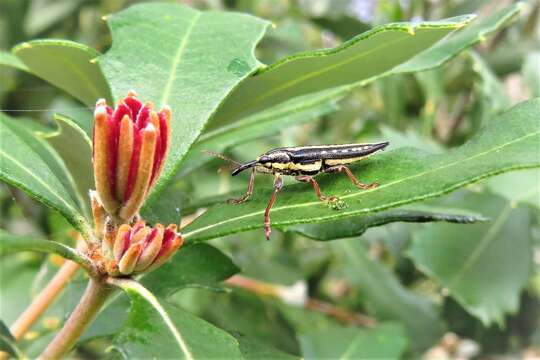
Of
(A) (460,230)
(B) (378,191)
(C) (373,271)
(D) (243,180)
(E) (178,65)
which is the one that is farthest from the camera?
(D) (243,180)

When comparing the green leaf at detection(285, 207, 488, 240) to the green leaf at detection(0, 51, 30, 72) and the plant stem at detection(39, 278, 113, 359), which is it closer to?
the plant stem at detection(39, 278, 113, 359)

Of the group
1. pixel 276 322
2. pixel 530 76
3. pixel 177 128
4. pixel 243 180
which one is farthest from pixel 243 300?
pixel 177 128

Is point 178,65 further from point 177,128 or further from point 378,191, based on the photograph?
point 378,191

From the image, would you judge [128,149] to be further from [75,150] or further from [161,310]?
[75,150]

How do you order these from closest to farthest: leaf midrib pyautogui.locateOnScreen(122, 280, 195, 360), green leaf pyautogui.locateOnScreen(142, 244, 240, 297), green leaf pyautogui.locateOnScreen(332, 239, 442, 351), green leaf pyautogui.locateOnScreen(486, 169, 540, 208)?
leaf midrib pyautogui.locateOnScreen(122, 280, 195, 360) → green leaf pyautogui.locateOnScreen(142, 244, 240, 297) → green leaf pyautogui.locateOnScreen(486, 169, 540, 208) → green leaf pyautogui.locateOnScreen(332, 239, 442, 351)

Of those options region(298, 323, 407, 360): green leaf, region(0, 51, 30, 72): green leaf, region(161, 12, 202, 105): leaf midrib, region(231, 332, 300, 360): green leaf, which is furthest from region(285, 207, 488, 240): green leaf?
region(0, 51, 30, 72): green leaf

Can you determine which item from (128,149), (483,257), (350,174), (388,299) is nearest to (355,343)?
(388,299)

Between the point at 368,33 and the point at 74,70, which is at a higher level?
the point at 368,33
